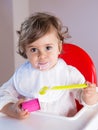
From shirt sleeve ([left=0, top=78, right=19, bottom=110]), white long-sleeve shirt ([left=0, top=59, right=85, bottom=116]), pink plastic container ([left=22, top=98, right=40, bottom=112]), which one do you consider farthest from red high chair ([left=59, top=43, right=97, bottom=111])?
pink plastic container ([left=22, top=98, right=40, bottom=112])

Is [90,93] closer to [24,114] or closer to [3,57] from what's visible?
[24,114]

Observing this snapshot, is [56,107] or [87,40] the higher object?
[56,107]

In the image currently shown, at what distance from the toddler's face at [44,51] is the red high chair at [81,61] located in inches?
10.1

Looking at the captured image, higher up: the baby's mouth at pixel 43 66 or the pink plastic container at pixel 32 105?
the baby's mouth at pixel 43 66

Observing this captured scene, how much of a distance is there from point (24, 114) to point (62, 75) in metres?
0.21

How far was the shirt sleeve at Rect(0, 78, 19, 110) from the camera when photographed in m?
0.84

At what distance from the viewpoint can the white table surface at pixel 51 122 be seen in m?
0.71

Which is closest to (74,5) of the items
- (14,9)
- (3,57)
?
(14,9)

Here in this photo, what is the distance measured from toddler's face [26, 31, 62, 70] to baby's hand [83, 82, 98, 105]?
0.14 meters

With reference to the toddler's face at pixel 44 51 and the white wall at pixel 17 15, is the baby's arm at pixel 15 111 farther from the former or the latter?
the white wall at pixel 17 15

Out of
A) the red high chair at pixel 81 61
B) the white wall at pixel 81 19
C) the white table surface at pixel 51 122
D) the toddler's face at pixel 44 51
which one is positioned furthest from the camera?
the white wall at pixel 81 19

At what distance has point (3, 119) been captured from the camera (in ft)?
2.59

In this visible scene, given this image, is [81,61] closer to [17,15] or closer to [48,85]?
[48,85]

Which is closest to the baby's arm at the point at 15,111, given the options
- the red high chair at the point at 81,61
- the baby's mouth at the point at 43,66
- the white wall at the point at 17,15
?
the baby's mouth at the point at 43,66
